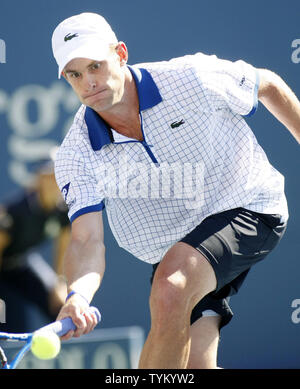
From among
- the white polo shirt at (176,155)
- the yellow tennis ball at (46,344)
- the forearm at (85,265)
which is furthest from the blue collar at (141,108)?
the yellow tennis ball at (46,344)

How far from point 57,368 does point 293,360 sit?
1361 mm

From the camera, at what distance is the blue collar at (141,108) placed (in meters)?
3.36

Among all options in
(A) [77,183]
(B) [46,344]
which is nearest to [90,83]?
(A) [77,183]

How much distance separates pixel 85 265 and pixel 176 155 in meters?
0.61

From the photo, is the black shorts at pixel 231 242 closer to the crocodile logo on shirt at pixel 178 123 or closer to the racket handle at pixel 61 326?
the crocodile logo on shirt at pixel 178 123

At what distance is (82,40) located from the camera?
10.5 feet

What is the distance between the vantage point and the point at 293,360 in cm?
507

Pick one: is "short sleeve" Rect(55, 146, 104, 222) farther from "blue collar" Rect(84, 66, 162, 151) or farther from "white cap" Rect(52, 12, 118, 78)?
"white cap" Rect(52, 12, 118, 78)

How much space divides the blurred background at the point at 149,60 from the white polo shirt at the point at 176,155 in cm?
123

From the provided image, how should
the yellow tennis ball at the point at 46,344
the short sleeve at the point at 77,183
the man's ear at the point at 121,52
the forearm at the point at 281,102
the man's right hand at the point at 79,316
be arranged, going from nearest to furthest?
the yellow tennis ball at the point at 46,344, the man's right hand at the point at 79,316, the short sleeve at the point at 77,183, the man's ear at the point at 121,52, the forearm at the point at 281,102

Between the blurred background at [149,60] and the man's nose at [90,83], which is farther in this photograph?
the blurred background at [149,60]

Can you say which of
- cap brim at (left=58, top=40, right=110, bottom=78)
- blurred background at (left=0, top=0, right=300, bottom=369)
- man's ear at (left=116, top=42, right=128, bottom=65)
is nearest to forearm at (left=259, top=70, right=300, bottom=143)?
man's ear at (left=116, top=42, right=128, bottom=65)
